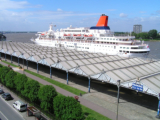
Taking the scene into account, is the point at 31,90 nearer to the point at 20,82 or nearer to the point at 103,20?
the point at 20,82

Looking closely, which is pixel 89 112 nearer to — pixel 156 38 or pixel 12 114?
pixel 12 114

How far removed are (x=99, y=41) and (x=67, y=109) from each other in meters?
28.5

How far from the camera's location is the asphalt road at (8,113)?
12196mm

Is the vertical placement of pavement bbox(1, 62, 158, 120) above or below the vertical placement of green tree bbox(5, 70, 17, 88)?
below

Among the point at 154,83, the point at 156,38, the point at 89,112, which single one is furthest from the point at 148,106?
the point at 156,38

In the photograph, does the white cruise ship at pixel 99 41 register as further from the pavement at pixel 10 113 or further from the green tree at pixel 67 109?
the pavement at pixel 10 113

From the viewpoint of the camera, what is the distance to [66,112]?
418 inches

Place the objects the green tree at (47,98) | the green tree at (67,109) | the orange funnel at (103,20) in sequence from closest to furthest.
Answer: the green tree at (67,109)
the green tree at (47,98)
the orange funnel at (103,20)

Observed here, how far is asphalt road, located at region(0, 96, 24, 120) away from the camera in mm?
12196

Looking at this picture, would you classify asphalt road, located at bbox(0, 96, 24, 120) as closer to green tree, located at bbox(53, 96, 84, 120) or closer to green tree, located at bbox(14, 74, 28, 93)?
green tree, located at bbox(14, 74, 28, 93)

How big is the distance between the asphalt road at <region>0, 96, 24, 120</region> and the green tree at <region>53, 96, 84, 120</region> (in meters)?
3.25

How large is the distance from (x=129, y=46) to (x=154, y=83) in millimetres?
17128

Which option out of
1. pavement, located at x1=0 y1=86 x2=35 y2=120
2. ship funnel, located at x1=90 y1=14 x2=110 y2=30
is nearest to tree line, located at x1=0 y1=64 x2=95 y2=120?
pavement, located at x1=0 y1=86 x2=35 y2=120

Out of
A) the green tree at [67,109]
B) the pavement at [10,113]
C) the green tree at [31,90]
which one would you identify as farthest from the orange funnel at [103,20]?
the green tree at [67,109]
